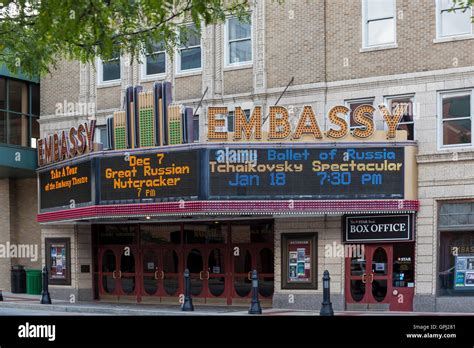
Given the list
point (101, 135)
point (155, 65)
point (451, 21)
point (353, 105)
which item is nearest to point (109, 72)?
point (155, 65)

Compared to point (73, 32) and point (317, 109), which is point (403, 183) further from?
point (73, 32)

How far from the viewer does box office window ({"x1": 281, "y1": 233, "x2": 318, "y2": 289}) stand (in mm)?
25375

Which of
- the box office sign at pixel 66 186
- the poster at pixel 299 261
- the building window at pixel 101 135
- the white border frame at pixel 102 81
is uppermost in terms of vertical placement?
the white border frame at pixel 102 81

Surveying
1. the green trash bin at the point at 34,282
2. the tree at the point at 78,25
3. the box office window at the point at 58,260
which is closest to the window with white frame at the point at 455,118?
the tree at the point at 78,25

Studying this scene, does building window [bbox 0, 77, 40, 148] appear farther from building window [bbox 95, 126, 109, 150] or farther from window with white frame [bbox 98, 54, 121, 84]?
window with white frame [bbox 98, 54, 121, 84]

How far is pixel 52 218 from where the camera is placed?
94.3ft

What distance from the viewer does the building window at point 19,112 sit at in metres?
31.8

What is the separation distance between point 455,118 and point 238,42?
792 cm

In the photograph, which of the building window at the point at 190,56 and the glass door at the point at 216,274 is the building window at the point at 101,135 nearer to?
the building window at the point at 190,56

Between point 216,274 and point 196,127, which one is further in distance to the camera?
point 196,127

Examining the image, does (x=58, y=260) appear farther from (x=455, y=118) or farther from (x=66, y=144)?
(x=455, y=118)

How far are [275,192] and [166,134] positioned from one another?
12.3 ft

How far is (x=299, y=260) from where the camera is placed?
84.2ft

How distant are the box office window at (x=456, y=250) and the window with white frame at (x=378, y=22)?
5.32m
